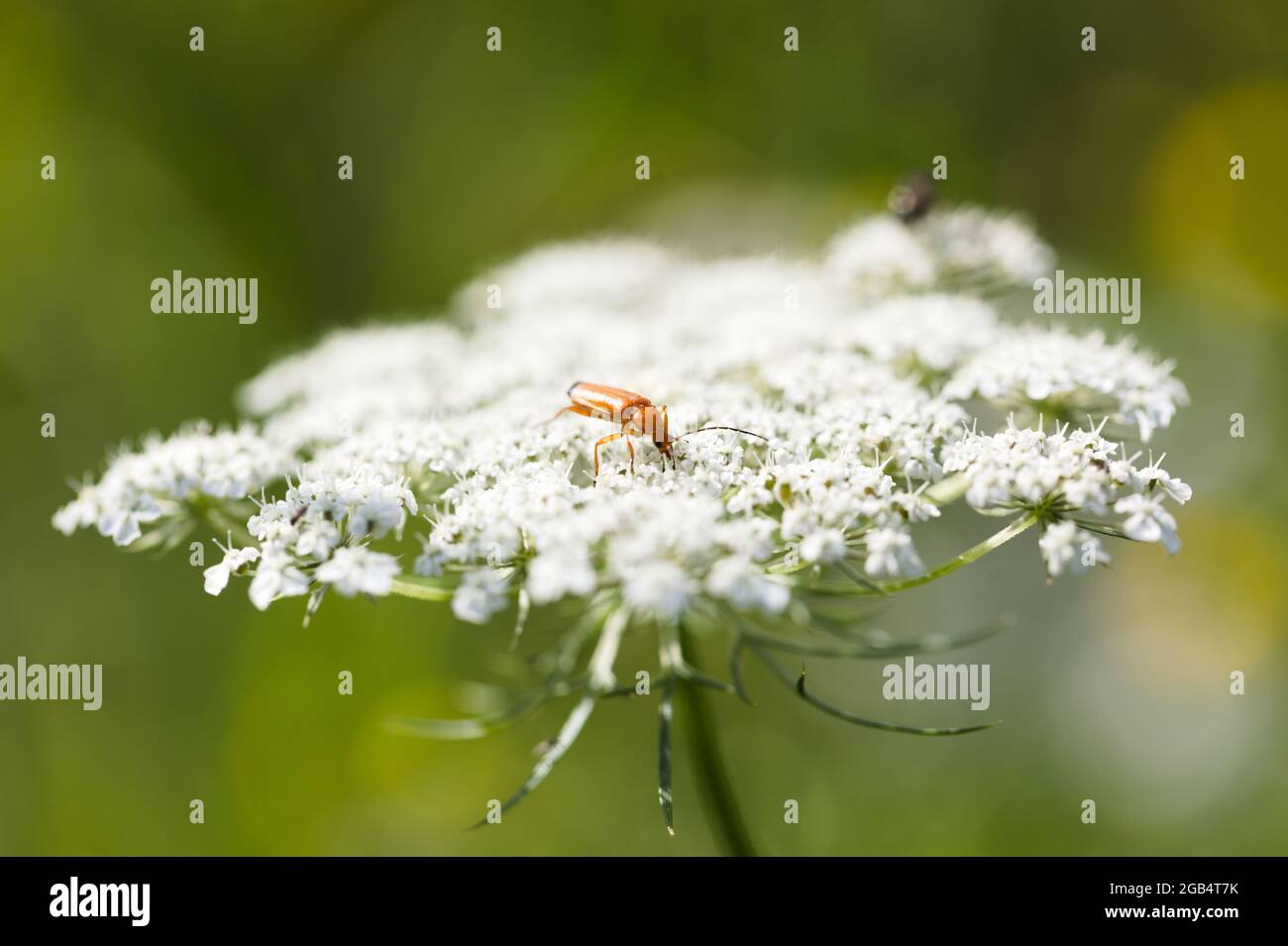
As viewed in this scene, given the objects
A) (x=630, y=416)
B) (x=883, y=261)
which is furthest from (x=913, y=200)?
(x=630, y=416)

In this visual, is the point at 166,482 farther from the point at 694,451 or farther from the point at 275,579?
the point at 694,451

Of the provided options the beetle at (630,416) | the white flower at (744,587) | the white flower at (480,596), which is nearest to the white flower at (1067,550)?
the white flower at (744,587)

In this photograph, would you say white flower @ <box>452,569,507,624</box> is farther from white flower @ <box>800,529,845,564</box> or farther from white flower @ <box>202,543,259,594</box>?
white flower @ <box>800,529,845,564</box>

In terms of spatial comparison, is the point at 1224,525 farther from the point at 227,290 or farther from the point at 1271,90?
the point at 227,290

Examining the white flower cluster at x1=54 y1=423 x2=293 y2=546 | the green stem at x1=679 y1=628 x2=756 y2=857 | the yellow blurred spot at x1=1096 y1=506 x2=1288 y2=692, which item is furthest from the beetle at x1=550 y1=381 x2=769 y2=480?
the yellow blurred spot at x1=1096 y1=506 x2=1288 y2=692
